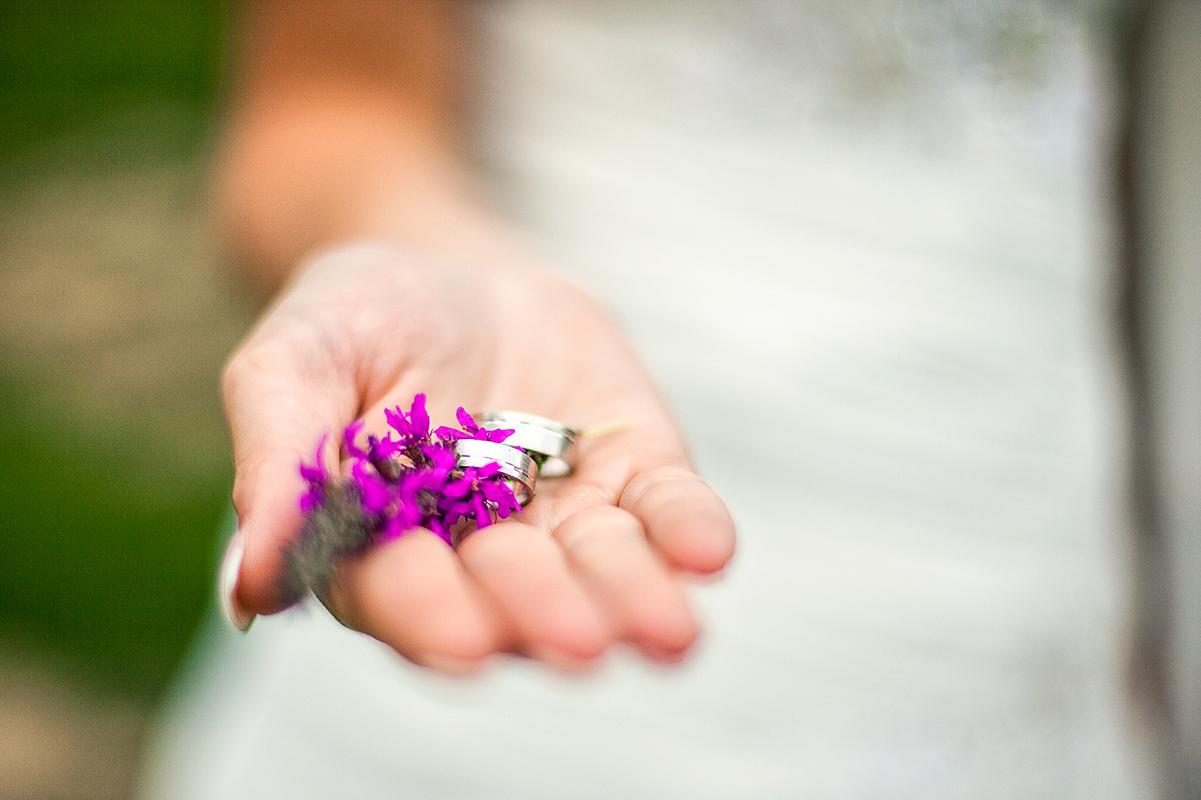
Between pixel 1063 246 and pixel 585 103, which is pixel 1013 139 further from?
pixel 585 103

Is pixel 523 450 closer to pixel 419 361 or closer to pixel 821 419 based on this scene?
pixel 419 361

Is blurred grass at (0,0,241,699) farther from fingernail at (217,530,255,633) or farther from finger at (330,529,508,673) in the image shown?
finger at (330,529,508,673)

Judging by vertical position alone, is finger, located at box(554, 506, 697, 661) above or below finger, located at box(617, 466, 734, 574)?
below

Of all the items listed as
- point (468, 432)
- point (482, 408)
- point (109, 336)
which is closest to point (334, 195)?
point (482, 408)

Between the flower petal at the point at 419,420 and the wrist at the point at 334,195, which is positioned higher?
the wrist at the point at 334,195

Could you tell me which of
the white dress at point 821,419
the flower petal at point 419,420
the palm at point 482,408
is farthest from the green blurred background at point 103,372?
the flower petal at point 419,420

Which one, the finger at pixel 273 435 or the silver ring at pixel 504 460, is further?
the silver ring at pixel 504 460

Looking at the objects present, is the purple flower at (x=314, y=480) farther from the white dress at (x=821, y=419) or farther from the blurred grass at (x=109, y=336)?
the blurred grass at (x=109, y=336)

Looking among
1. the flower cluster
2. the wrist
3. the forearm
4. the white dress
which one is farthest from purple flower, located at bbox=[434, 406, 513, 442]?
the forearm
